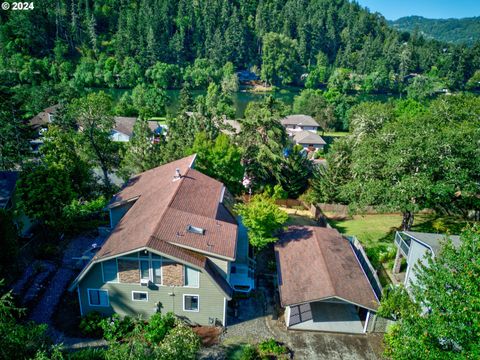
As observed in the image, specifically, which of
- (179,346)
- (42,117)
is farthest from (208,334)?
(42,117)

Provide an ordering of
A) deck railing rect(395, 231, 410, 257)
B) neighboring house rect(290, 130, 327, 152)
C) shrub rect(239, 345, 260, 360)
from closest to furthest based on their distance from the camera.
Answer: shrub rect(239, 345, 260, 360) → deck railing rect(395, 231, 410, 257) → neighboring house rect(290, 130, 327, 152)

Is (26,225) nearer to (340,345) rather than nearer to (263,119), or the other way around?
(263,119)

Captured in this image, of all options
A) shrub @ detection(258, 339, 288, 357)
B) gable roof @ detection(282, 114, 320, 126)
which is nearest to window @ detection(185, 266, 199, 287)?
shrub @ detection(258, 339, 288, 357)

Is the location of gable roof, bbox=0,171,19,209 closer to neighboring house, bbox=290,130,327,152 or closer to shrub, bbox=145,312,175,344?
shrub, bbox=145,312,175,344

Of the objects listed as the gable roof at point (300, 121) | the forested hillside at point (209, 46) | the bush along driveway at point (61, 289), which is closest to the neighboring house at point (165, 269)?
the bush along driveway at point (61, 289)

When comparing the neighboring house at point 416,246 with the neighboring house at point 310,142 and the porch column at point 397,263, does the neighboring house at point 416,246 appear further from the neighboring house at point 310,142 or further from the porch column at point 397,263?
the neighboring house at point 310,142

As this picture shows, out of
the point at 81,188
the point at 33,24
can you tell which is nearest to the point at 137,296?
the point at 81,188
